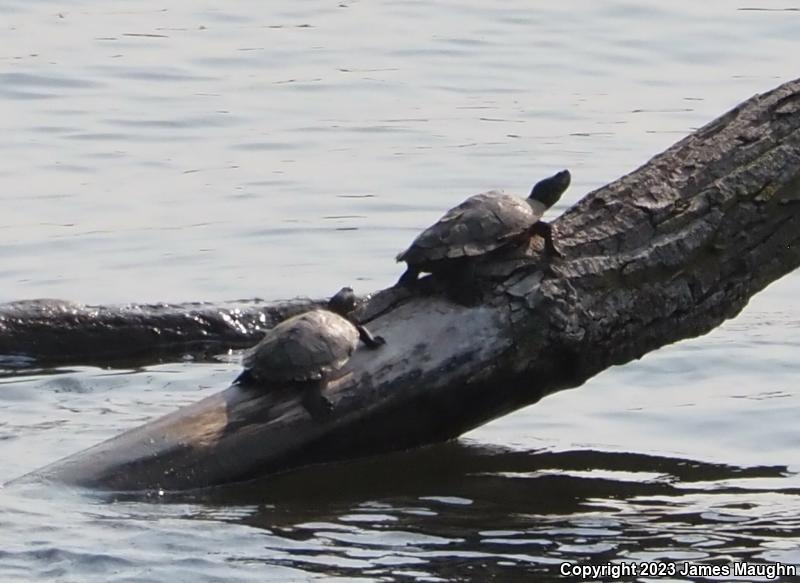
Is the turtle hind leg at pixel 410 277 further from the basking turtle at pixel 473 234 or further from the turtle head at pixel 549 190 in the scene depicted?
the turtle head at pixel 549 190

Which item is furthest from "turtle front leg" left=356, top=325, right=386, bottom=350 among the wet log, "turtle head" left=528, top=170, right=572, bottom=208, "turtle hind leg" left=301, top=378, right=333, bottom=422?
the wet log

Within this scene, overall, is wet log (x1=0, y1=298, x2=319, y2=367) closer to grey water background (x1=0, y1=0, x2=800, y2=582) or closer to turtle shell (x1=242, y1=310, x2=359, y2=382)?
grey water background (x1=0, y1=0, x2=800, y2=582)

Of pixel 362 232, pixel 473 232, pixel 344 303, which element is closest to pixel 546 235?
pixel 473 232

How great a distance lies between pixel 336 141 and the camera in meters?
10.6

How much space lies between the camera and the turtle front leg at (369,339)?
5074 mm

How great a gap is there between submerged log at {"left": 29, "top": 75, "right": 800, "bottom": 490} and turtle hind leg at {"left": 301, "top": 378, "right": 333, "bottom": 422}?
0.03 m

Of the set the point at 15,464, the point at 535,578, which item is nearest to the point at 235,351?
the point at 15,464

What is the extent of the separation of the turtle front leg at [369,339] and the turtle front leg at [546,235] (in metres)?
0.53

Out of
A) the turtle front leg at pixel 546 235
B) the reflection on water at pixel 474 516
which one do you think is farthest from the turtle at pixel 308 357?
the turtle front leg at pixel 546 235

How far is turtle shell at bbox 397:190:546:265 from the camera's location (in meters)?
5.12

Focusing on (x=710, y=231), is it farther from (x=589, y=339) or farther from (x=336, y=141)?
(x=336, y=141)

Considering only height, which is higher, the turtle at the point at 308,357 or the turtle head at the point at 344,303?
the turtle head at the point at 344,303

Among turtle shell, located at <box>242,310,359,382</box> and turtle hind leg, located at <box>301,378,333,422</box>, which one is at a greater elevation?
turtle shell, located at <box>242,310,359,382</box>

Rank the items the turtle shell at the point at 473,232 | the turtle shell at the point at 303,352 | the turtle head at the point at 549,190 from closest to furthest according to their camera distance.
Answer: the turtle shell at the point at 303,352
the turtle shell at the point at 473,232
the turtle head at the point at 549,190
